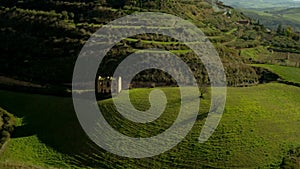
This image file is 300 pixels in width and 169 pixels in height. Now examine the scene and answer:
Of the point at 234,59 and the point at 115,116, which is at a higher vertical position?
the point at 234,59

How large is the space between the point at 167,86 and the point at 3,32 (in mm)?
18480

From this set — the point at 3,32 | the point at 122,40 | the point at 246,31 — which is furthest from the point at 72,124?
the point at 246,31

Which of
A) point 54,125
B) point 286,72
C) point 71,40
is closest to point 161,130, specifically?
point 54,125

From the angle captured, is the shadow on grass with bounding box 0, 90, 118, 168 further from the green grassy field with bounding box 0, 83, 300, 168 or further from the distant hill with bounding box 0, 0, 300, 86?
the distant hill with bounding box 0, 0, 300, 86

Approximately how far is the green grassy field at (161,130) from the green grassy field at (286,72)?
554cm

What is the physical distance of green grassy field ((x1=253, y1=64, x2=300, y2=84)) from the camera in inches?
1447

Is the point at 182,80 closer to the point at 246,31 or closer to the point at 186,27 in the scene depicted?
the point at 186,27

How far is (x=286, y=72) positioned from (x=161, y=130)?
19.0 meters

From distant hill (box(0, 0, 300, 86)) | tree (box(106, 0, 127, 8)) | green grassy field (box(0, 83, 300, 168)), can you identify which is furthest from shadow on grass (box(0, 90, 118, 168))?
tree (box(106, 0, 127, 8))

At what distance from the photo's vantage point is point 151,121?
26.7 meters

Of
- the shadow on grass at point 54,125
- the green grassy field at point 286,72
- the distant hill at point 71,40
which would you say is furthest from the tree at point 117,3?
the green grassy field at point 286,72

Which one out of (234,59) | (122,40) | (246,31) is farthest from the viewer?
(246,31)

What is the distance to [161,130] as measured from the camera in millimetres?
25938

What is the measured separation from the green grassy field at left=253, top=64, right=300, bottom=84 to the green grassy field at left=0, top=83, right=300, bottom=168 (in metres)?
5.54
